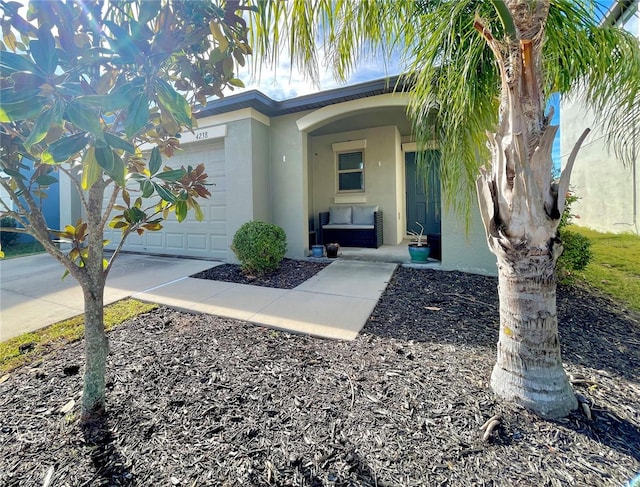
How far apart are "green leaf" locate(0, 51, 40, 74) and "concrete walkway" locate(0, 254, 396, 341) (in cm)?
262

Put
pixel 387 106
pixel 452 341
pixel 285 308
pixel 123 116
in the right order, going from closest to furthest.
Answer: pixel 123 116, pixel 452 341, pixel 285 308, pixel 387 106

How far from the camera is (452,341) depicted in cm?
270

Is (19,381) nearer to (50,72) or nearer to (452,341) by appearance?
(50,72)

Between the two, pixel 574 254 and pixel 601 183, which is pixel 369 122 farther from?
pixel 601 183

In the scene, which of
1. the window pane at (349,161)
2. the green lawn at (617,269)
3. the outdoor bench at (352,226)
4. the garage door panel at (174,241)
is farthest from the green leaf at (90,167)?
the window pane at (349,161)

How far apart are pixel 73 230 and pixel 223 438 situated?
149 centimetres

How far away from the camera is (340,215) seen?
796 centimetres

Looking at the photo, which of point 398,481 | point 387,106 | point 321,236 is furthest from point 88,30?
point 321,236

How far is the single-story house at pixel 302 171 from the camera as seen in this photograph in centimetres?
559

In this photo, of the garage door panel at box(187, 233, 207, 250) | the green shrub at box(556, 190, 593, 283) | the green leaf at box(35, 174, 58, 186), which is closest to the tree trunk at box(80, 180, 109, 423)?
the green leaf at box(35, 174, 58, 186)

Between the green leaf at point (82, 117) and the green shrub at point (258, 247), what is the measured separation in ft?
13.3

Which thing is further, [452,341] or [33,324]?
[33,324]

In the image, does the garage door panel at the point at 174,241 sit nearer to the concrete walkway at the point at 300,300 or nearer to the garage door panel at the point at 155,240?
the garage door panel at the point at 155,240

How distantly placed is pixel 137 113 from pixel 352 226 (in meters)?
6.58
